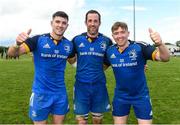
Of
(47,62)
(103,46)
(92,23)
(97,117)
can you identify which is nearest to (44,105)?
(47,62)

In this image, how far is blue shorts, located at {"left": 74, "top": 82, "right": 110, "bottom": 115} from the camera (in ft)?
30.3

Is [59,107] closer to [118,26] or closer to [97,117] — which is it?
[97,117]

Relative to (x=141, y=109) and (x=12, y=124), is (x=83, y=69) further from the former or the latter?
(x=12, y=124)

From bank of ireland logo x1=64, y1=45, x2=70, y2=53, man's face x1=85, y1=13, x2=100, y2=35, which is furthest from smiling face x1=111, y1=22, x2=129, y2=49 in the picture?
bank of ireland logo x1=64, y1=45, x2=70, y2=53

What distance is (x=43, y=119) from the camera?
8.66 metres

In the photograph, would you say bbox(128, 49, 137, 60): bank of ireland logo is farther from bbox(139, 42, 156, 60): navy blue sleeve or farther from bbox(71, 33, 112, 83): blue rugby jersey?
bbox(71, 33, 112, 83): blue rugby jersey

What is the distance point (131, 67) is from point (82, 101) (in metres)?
1.34

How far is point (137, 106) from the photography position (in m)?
8.80

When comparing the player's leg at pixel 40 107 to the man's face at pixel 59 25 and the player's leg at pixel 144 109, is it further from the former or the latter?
the player's leg at pixel 144 109

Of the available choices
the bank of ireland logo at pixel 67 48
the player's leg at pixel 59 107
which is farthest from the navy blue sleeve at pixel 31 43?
the player's leg at pixel 59 107

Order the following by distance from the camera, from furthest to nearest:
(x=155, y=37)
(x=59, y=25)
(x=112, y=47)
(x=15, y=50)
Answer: (x=112, y=47) → (x=59, y=25) → (x=15, y=50) → (x=155, y=37)

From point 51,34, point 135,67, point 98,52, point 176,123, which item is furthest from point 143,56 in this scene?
point 176,123

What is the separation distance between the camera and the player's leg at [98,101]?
9281 millimetres

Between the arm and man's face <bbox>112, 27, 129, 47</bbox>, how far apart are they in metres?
0.67
